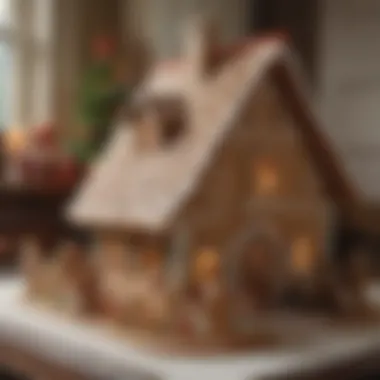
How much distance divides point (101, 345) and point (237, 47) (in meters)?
0.54

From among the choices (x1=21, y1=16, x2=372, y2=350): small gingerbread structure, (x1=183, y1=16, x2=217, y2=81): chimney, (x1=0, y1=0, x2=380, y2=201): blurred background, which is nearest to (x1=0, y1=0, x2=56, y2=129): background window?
(x1=0, y1=0, x2=380, y2=201): blurred background

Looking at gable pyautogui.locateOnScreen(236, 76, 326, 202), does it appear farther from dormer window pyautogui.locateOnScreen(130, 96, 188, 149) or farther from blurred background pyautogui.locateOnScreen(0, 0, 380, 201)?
blurred background pyautogui.locateOnScreen(0, 0, 380, 201)

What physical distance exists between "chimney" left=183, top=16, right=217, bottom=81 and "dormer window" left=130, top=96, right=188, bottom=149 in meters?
0.05

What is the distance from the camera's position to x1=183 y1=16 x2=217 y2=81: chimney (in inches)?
47.4

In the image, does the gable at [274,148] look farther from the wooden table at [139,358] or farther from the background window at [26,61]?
the background window at [26,61]

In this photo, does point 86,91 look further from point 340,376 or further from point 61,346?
point 340,376

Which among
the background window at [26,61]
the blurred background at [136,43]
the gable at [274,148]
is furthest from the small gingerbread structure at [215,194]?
the background window at [26,61]

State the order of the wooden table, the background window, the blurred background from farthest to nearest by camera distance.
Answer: the background window, the blurred background, the wooden table

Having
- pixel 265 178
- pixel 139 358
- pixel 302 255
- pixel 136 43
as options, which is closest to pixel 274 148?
pixel 265 178

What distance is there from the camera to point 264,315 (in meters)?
1.14

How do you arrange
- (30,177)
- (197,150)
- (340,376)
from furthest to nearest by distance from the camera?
(30,177) → (197,150) → (340,376)

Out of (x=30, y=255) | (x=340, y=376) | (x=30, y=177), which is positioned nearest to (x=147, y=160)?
(x=30, y=255)

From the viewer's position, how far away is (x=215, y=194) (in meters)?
1.11

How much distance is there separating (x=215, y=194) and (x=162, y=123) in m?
0.20
